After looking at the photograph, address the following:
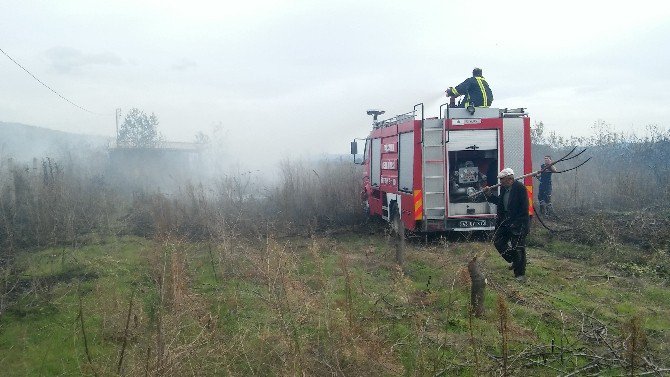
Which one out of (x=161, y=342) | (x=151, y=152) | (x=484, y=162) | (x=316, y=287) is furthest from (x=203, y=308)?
(x=151, y=152)

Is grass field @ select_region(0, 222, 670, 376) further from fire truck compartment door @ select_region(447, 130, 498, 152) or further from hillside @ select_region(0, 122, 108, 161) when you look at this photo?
hillside @ select_region(0, 122, 108, 161)

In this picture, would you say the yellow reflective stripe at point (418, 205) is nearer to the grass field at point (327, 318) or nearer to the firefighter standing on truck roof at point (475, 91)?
the grass field at point (327, 318)

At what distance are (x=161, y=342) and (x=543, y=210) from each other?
11808 mm

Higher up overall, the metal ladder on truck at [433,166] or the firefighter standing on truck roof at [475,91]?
the firefighter standing on truck roof at [475,91]

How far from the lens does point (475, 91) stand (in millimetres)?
10258

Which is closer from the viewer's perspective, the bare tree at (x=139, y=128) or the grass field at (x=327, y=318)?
the grass field at (x=327, y=318)

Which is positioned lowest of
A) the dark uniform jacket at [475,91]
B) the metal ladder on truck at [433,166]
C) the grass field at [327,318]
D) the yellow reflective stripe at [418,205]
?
the grass field at [327,318]

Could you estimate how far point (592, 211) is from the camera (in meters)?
13.6

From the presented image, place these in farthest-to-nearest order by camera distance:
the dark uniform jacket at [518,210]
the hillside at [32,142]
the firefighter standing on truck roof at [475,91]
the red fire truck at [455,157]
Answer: the hillside at [32,142] → the firefighter standing on truck roof at [475,91] → the red fire truck at [455,157] → the dark uniform jacket at [518,210]

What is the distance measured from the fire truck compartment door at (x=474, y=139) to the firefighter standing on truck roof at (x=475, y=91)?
79cm

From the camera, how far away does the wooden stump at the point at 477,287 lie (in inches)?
215

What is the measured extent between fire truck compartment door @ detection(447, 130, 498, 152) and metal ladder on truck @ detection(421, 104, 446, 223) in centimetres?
21

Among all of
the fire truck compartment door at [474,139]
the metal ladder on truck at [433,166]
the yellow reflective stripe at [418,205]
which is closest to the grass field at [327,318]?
the yellow reflective stripe at [418,205]

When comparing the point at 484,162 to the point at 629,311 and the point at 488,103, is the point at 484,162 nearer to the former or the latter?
the point at 488,103
